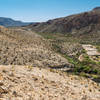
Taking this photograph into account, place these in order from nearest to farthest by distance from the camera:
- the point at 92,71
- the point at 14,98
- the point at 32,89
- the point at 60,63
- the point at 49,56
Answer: the point at 14,98
the point at 32,89
the point at 92,71
the point at 60,63
the point at 49,56

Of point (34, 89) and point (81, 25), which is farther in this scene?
point (81, 25)

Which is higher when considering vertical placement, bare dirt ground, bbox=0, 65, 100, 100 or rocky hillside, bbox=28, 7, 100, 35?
rocky hillside, bbox=28, 7, 100, 35

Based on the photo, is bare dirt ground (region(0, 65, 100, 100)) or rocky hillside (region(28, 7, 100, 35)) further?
rocky hillside (region(28, 7, 100, 35))

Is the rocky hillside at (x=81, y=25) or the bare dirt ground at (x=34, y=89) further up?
the rocky hillside at (x=81, y=25)

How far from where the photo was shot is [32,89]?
9797 mm

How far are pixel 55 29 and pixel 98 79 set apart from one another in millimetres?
80928

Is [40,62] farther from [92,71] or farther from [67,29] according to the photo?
[67,29]

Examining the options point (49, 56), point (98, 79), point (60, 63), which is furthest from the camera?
point (49, 56)

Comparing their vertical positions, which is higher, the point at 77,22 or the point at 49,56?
the point at 77,22

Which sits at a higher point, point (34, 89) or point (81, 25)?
point (81, 25)

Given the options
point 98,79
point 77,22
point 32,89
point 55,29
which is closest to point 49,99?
point 32,89

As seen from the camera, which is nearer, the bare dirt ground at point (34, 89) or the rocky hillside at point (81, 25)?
the bare dirt ground at point (34, 89)

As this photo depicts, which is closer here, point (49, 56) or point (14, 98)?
point (14, 98)

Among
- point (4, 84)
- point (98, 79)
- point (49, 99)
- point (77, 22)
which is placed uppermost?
point (77, 22)
